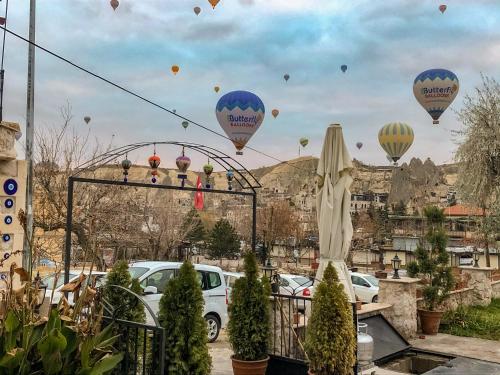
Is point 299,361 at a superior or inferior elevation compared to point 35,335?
inferior

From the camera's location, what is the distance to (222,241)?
48.9 meters

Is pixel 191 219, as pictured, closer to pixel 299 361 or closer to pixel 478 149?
pixel 478 149

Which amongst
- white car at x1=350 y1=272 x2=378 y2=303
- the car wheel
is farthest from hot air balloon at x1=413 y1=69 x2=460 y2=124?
the car wheel

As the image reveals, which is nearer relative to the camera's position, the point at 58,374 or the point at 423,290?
the point at 58,374

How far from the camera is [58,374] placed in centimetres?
293

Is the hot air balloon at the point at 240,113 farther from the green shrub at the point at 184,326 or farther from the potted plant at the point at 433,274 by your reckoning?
the green shrub at the point at 184,326

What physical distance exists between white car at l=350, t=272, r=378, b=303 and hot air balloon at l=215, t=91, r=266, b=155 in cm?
751

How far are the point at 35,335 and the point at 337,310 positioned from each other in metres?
3.00

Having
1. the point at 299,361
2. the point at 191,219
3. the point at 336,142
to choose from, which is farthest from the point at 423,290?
the point at 191,219

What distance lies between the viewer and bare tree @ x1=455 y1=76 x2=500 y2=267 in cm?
1692

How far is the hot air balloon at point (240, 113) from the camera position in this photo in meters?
12.7

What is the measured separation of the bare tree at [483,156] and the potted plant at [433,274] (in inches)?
292

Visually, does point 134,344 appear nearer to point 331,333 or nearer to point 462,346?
point 331,333

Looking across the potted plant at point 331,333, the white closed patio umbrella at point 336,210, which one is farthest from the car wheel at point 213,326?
the potted plant at point 331,333
